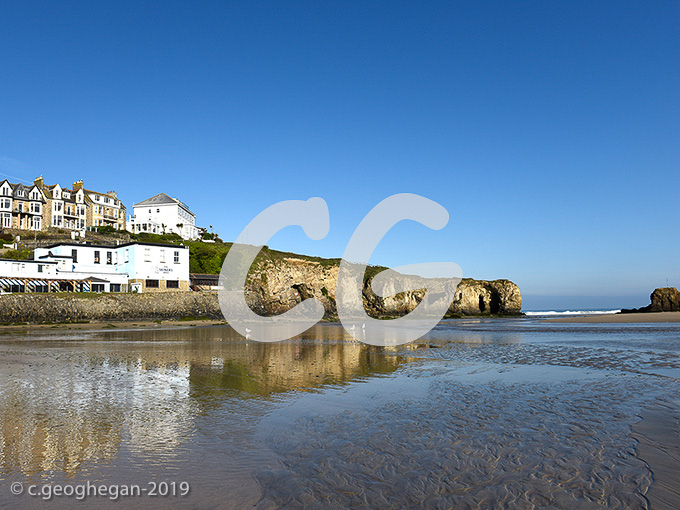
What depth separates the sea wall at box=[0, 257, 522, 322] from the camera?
52222 mm

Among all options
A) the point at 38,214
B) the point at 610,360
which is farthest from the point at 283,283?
the point at 610,360

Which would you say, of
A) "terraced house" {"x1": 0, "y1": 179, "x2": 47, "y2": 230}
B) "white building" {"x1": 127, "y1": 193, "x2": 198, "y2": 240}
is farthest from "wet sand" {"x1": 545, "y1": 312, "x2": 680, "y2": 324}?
"terraced house" {"x1": 0, "y1": 179, "x2": 47, "y2": 230}

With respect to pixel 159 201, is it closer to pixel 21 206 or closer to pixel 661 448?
pixel 21 206

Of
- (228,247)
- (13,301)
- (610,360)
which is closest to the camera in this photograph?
(610,360)

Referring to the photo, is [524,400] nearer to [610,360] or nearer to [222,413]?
[222,413]

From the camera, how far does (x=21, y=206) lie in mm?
88000

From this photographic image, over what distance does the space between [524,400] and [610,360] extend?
1059 centimetres

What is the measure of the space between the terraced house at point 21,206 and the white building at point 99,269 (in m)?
32.6

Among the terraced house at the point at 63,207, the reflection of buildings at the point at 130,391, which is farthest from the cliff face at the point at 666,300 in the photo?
the terraced house at the point at 63,207

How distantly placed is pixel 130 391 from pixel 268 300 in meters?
72.5

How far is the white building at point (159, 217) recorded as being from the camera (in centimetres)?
10725

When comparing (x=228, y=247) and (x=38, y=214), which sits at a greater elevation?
(x=38, y=214)

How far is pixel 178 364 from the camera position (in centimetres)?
1767

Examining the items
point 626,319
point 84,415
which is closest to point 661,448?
point 84,415
